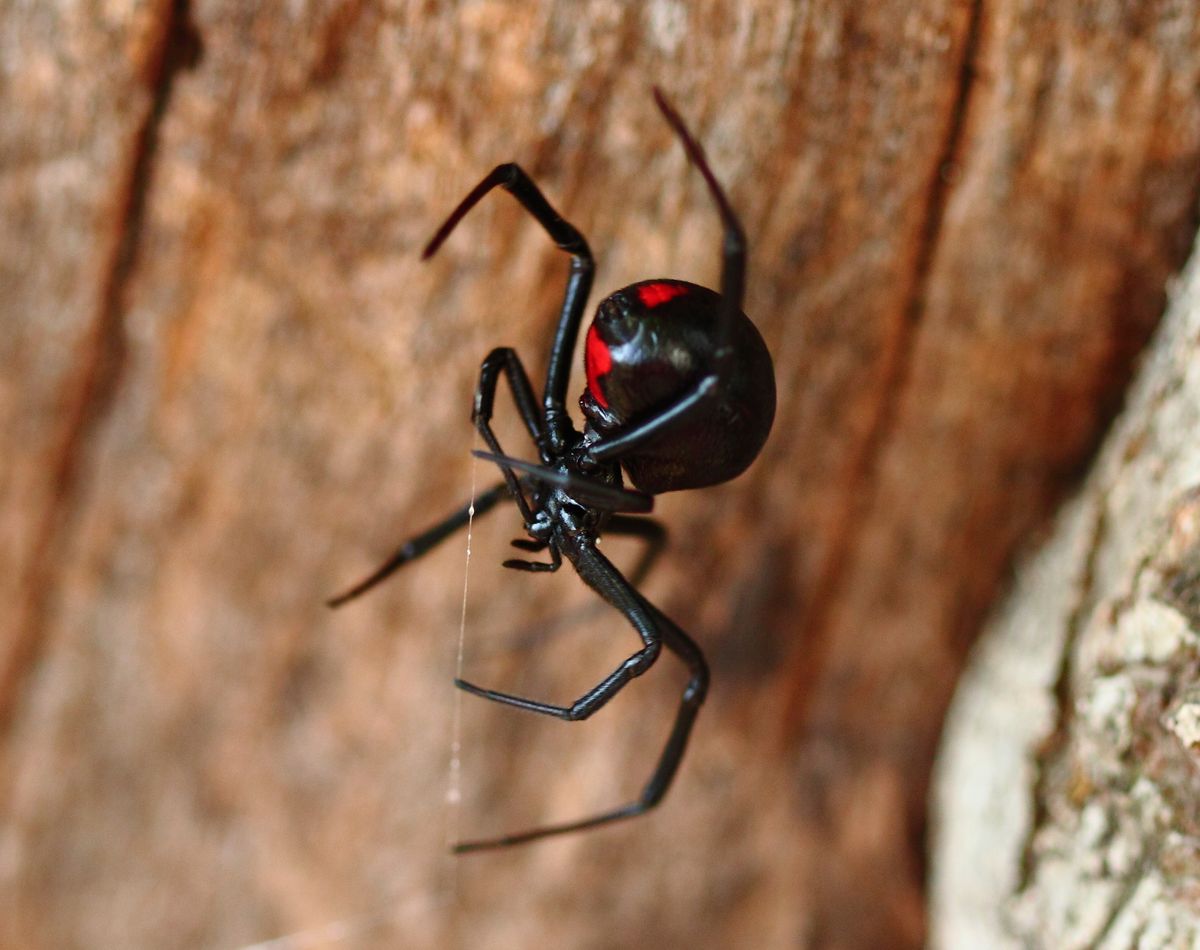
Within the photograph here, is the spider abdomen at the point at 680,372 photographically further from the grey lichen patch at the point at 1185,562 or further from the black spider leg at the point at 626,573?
the grey lichen patch at the point at 1185,562

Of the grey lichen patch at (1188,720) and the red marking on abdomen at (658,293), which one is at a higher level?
the red marking on abdomen at (658,293)

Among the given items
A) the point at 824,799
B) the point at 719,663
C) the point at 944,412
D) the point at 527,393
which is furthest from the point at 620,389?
the point at 824,799

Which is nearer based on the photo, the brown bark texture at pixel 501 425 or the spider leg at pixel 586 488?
the spider leg at pixel 586 488

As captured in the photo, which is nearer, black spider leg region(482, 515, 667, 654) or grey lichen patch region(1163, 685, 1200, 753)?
grey lichen patch region(1163, 685, 1200, 753)

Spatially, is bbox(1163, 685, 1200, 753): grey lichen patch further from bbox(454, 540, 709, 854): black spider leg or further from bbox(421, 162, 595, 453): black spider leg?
bbox(421, 162, 595, 453): black spider leg

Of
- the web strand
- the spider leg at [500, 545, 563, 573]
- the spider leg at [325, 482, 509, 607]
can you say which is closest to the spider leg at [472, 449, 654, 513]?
the spider leg at [500, 545, 563, 573]

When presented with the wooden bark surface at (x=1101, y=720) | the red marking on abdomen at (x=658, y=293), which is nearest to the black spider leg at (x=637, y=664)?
the red marking on abdomen at (x=658, y=293)

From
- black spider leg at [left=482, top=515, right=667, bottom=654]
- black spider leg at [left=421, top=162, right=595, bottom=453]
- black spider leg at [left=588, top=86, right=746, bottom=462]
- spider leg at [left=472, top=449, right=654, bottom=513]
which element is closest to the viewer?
black spider leg at [left=588, top=86, right=746, bottom=462]

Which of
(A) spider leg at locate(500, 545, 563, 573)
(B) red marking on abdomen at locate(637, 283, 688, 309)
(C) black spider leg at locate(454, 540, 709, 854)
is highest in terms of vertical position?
(B) red marking on abdomen at locate(637, 283, 688, 309)
